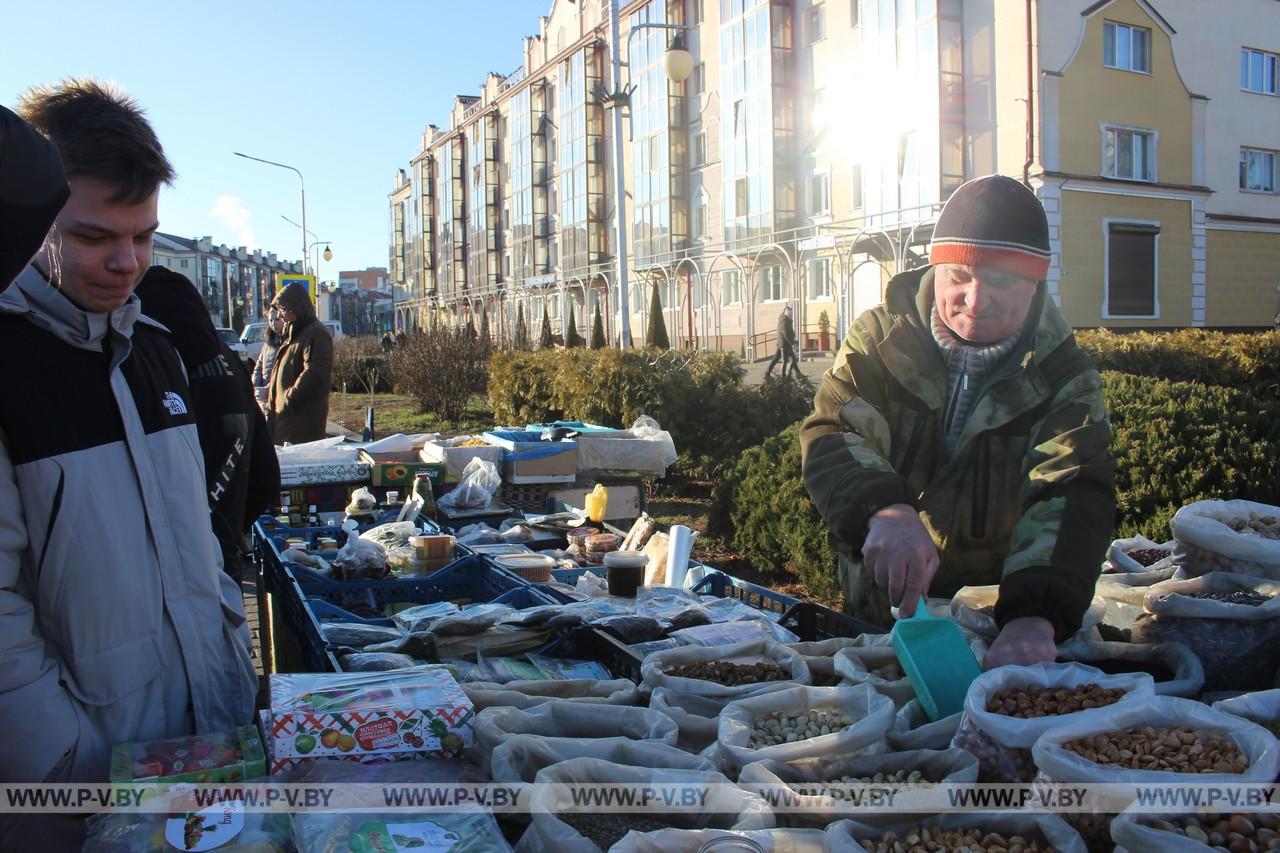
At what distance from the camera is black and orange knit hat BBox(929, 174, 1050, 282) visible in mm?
2340

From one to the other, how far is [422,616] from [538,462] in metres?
3.19

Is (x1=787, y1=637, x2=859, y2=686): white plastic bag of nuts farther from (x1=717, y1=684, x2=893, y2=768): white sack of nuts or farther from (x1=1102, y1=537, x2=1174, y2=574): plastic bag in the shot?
(x1=1102, y1=537, x2=1174, y2=574): plastic bag

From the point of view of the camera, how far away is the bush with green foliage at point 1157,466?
18.6 ft

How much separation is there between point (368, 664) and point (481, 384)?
16567mm

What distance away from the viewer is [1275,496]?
19.1 ft

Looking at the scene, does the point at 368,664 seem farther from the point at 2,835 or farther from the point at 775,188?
the point at 775,188

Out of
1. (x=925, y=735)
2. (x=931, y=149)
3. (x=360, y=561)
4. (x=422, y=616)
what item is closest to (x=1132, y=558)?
(x=925, y=735)

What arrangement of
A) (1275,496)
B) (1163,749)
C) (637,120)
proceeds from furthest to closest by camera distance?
(637,120)
(1275,496)
(1163,749)

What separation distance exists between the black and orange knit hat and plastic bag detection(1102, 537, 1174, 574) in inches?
39.5

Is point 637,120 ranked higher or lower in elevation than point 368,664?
higher

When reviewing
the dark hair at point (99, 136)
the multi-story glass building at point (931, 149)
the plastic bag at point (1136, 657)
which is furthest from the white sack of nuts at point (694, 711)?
the multi-story glass building at point (931, 149)

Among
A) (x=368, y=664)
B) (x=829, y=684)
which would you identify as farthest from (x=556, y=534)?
(x=829, y=684)

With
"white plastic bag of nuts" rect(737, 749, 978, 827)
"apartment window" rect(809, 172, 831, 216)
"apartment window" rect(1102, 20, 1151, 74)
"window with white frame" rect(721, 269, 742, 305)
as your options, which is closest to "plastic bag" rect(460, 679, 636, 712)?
"white plastic bag of nuts" rect(737, 749, 978, 827)

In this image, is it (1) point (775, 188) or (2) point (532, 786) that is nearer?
(2) point (532, 786)
